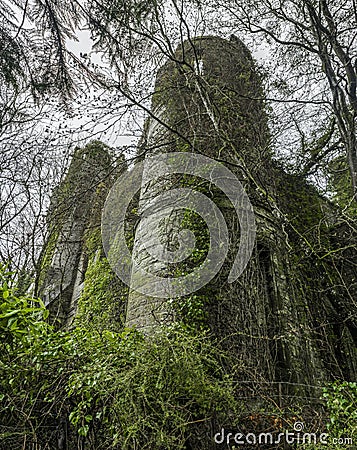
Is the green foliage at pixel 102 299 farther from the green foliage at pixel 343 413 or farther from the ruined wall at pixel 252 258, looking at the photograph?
the green foliage at pixel 343 413

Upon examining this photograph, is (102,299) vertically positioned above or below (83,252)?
below

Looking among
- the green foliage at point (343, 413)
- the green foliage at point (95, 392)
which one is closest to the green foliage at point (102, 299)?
the green foliage at point (95, 392)

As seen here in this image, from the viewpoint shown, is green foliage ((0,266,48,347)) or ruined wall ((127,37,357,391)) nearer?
green foliage ((0,266,48,347))

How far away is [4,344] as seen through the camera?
8.98ft

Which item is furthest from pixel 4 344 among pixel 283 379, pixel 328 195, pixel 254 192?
pixel 328 195

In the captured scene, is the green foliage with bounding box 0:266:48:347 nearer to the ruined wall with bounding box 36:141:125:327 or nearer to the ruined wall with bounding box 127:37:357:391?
the ruined wall with bounding box 127:37:357:391

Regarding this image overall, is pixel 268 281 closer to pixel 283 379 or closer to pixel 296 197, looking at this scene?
pixel 283 379

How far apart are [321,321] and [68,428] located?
13.4 feet

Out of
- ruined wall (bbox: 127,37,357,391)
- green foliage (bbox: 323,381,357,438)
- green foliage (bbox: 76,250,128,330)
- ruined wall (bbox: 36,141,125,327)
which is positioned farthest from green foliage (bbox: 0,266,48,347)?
green foliage (bbox: 323,381,357,438)

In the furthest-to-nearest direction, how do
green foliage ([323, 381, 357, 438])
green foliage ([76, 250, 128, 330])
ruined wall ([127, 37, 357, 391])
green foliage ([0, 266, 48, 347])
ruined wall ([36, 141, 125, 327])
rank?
ruined wall ([36, 141, 125, 327])
green foliage ([76, 250, 128, 330])
ruined wall ([127, 37, 357, 391])
green foliage ([323, 381, 357, 438])
green foliage ([0, 266, 48, 347])

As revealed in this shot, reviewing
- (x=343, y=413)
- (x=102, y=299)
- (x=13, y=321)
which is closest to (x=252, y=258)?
(x=343, y=413)

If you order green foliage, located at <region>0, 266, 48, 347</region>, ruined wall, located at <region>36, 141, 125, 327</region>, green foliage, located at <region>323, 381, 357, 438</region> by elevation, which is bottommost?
green foliage, located at <region>323, 381, 357, 438</region>

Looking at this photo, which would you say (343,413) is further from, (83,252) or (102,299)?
(83,252)

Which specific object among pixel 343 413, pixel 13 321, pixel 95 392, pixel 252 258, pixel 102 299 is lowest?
pixel 343 413
